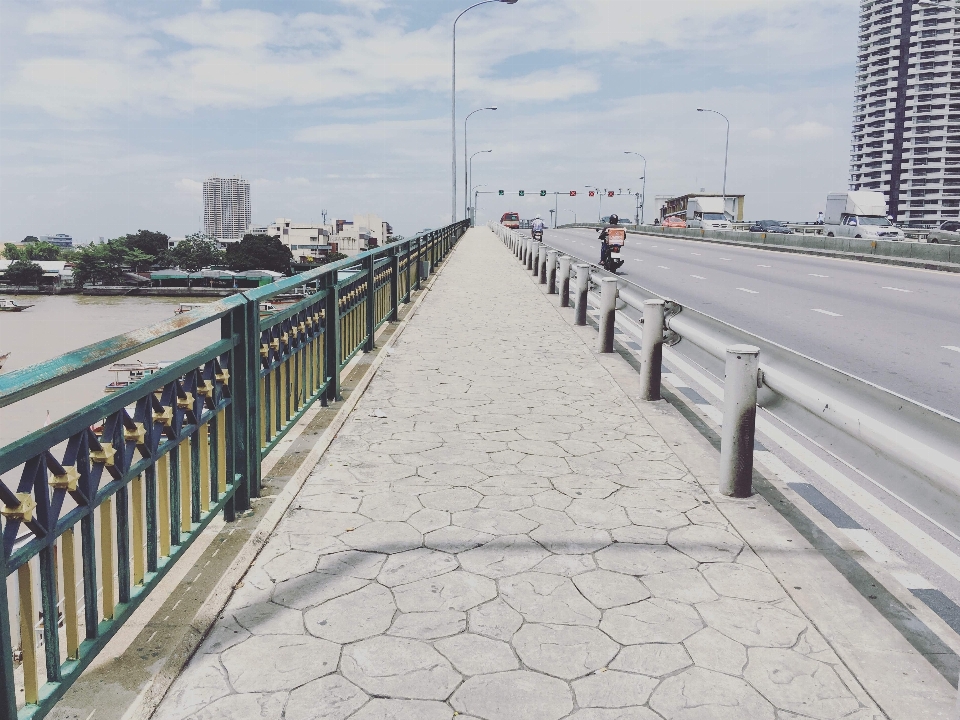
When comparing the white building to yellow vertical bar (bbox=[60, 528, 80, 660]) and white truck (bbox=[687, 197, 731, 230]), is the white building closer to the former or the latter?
white truck (bbox=[687, 197, 731, 230])

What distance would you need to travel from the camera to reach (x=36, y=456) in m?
2.29

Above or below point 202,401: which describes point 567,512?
below

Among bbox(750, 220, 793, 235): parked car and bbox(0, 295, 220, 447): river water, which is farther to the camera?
bbox(0, 295, 220, 447): river water

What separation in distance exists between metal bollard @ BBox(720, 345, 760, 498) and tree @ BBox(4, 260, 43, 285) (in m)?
182

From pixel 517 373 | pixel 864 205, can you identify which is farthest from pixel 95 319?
pixel 517 373

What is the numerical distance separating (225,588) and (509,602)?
1.23 meters

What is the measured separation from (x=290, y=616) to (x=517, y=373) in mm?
5432

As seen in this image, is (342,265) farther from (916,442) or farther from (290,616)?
(916,442)

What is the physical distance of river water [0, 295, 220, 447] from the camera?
311 feet

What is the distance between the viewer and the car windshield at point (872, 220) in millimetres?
41759

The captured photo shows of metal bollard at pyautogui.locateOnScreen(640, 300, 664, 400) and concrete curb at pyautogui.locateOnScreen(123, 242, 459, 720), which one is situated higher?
metal bollard at pyautogui.locateOnScreen(640, 300, 664, 400)

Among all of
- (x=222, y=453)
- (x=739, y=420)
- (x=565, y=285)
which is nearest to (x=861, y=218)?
(x=565, y=285)

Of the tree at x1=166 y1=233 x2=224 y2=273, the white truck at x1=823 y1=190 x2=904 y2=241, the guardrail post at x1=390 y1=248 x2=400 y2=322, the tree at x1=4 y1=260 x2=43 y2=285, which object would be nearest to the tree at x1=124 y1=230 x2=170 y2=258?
the tree at x1=166 y1=233 x2=224 y2=273

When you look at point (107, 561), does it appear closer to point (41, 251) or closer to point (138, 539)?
point (138, 539)
